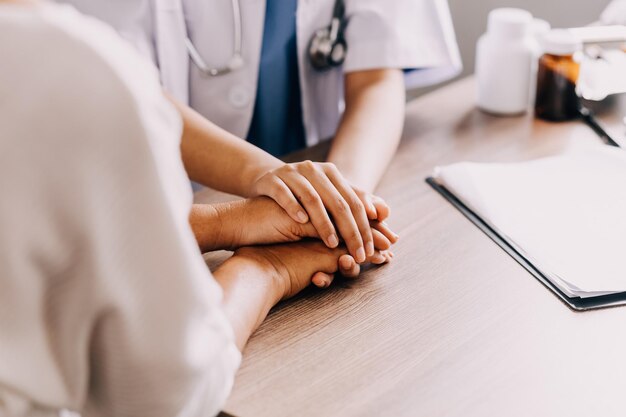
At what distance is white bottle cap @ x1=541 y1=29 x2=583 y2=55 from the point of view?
116 centimetres

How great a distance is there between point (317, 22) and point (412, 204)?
1.29 feet

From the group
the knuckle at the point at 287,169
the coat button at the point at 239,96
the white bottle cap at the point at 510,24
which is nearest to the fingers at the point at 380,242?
the knuckle at the point at 287,169

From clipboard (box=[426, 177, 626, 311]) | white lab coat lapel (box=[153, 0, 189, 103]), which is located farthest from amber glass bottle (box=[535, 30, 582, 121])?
white lab coat lapel (box=[153, 0, 189, 103])

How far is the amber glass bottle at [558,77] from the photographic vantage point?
3.82ft

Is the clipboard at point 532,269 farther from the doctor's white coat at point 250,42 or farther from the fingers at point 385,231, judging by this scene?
the doctor's white coat at point 250,42

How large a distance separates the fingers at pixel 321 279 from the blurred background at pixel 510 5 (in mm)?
1427

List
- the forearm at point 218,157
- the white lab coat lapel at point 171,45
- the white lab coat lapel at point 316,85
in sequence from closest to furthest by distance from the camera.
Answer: the forearm at point 218,157, the white lab coat lapel at point 171,45, the white lab coat lapel at point 316,85

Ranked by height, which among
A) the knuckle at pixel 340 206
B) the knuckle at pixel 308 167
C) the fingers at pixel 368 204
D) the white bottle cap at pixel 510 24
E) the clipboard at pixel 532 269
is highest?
the white bottle cap at pixel 510 24

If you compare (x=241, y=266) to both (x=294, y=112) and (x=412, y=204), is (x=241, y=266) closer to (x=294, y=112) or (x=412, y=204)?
(x=412, y=204)

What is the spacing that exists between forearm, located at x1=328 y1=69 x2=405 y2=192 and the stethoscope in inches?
2.0

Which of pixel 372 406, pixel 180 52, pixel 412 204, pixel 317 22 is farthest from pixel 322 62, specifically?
pixel 372 406

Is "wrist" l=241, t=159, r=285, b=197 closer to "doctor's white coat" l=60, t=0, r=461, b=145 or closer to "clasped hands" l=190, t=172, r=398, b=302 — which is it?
"clasped hands" l=190, t=172, r=398, b=302

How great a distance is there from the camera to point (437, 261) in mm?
864

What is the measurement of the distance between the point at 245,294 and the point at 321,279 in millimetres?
97
